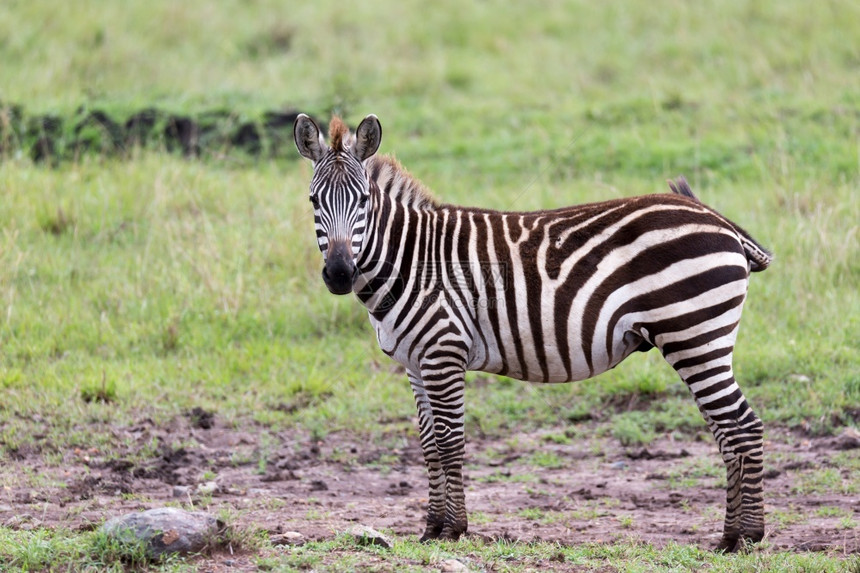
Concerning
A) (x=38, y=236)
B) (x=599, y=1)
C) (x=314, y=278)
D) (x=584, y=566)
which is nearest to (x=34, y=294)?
(x=38, y=236)

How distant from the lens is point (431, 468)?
5.98 meters

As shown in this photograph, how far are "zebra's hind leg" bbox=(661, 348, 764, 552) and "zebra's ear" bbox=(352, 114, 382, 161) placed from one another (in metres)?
2.07

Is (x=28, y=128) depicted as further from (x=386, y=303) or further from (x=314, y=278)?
(x=386, y=303)

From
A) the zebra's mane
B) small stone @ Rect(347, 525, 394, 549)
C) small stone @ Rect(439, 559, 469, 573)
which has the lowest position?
small stone @ Rect(439, 559, 469, 573)

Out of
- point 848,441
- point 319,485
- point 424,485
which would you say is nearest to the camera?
point 319,485

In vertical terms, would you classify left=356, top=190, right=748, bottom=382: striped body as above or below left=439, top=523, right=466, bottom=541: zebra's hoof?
above

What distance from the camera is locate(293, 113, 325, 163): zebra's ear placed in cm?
564

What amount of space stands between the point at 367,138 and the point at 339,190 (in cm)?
41

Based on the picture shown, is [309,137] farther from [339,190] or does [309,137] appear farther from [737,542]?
[737,542]

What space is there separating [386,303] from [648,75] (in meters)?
10.6

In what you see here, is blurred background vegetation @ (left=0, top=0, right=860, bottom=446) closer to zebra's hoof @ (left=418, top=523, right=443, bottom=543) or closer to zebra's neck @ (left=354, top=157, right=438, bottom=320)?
zebra's hoof @ (left=418, top=523, right=443, bottom=543)

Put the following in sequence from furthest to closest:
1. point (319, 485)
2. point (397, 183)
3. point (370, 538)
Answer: point (319, 485)
point (397, 183)
point (370, 538)

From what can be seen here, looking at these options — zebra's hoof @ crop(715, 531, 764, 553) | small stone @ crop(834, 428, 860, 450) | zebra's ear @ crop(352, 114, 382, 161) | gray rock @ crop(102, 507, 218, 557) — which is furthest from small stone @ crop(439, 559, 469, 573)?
small stone @ crop(834, 428, 860, 450)

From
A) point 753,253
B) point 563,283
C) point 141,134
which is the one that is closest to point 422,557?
point 563,283
